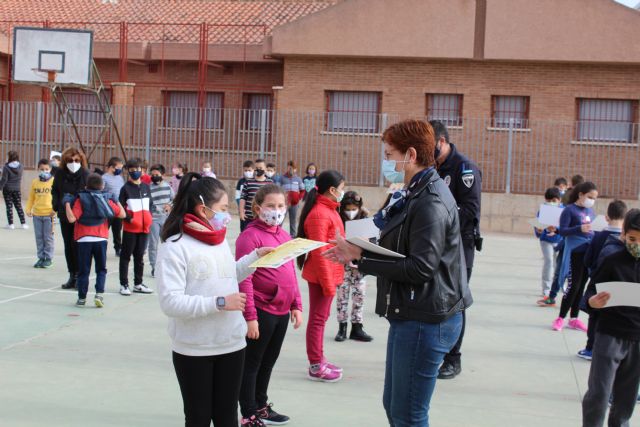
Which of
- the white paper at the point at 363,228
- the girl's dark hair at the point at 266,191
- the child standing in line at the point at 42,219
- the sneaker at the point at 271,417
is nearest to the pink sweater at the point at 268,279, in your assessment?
the girl's dark hair at the point at 266,191

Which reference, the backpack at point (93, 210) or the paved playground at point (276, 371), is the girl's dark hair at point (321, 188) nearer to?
the paved playground at point (276, 371)

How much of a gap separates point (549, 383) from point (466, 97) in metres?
19.6

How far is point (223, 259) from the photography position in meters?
4.30

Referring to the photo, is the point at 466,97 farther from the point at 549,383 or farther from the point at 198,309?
the point at 198,309

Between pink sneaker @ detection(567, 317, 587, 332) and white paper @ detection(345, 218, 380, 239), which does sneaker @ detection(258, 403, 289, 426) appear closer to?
white paper @ detection(345, 218, 380, 239)

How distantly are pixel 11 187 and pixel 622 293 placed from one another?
15.9 m

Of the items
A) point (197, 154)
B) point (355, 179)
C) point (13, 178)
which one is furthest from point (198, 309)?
point (197, 154)

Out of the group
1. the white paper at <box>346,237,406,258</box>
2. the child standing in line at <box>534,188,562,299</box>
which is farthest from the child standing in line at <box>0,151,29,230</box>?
the white paper at <box>346,237,406,258</box>

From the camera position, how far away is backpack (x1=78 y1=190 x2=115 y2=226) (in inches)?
379

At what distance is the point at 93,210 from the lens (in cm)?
963

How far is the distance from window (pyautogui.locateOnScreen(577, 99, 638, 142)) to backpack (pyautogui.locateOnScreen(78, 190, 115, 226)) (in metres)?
18.1

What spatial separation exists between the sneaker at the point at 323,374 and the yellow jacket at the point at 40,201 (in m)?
7.12

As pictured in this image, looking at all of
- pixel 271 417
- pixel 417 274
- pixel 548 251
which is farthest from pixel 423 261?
pixel 548 251

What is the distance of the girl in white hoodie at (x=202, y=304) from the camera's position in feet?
13.4
